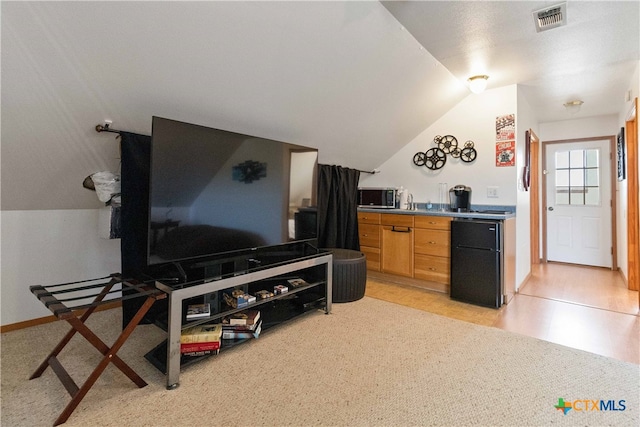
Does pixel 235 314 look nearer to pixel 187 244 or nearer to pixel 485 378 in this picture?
pixel 187 244

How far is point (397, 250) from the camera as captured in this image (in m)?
3.66

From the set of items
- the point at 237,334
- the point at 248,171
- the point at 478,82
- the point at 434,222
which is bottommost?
the point at 237,334

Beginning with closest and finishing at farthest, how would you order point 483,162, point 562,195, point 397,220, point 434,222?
1. point 434,222
2. point 483,162
3. point 397,220
4. point 562,195

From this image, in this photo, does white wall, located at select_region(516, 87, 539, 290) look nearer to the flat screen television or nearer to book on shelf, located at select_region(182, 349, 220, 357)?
the flat screen television

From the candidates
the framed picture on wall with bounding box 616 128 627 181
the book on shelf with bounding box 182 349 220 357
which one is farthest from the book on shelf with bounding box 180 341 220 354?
the framed picture on wall with bounding box 616 128 627 181

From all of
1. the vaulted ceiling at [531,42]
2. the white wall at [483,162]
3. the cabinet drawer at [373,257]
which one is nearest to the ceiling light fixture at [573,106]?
the vaulted ceiling at [531,42]

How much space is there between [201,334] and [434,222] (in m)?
2.57

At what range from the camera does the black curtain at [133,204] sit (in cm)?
213

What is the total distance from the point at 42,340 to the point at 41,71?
6.09ft

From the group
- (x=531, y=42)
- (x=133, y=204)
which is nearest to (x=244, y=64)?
(x=133, y=204)

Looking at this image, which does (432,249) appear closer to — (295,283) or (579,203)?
(295,283)

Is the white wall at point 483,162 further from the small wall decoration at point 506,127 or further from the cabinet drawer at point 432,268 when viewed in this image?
the cabinet drawer at point 432,268

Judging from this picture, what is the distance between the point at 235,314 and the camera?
212cm

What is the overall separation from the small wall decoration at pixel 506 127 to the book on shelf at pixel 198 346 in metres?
3.48
